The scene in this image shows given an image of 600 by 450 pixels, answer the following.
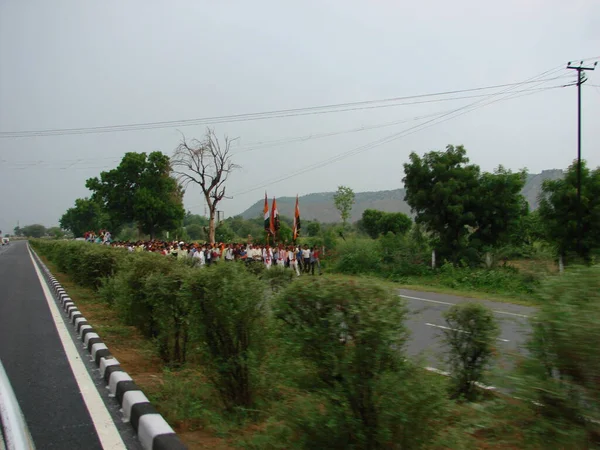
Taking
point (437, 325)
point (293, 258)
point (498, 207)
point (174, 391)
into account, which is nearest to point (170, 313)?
point (174, 391)

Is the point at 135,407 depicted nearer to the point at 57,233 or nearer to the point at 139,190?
the point at 139,190

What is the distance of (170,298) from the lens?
19.4 feet

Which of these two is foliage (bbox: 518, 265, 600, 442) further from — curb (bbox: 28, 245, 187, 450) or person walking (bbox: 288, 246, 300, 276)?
person walking (bbox: 288, 246, 300, 276)

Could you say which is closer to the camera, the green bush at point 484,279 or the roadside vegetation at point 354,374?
the roadside vegetation at point 354,374

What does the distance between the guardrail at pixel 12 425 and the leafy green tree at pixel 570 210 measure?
19155mm

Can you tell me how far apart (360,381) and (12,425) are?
10.6 ft

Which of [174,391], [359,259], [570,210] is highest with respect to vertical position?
[570,210]

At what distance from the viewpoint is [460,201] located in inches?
832

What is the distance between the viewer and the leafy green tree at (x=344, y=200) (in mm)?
54969

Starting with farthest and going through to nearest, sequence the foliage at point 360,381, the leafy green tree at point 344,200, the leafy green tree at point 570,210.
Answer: the leafy green tree at point 344,200 → the leafy green tree at point 570,210 → the foliage at point 360,381

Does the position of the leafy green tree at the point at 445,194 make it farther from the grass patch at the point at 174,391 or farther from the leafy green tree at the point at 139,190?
the leafy green tree at the point at 139,190

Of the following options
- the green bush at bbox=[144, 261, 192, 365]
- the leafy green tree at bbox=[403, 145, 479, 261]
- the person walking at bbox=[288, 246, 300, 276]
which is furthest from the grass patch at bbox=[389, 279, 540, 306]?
the green bush at bbox=[144, 261, 192, 365]

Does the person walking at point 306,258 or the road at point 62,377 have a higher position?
the person walking at point 306,258

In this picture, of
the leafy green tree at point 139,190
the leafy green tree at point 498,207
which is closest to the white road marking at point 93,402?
the leafy green tree at point 498,207
